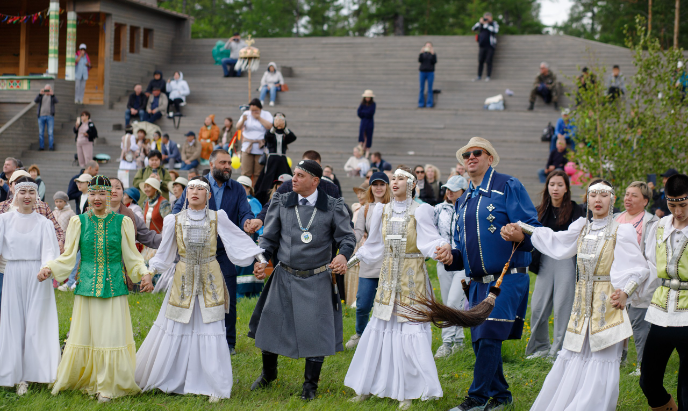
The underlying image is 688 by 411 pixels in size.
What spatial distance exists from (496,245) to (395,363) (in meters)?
1.46

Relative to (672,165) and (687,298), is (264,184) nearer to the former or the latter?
(672,165)

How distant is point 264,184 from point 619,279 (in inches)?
335

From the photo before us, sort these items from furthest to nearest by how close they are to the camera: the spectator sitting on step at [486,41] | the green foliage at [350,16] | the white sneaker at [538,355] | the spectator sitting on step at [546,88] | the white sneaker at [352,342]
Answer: the green foliage at [350,16] → the spectator sitting on step at [486,41] → the spectator sitting on step at [546,88] → the white sneaker at [352,342] → the white sneaker at [538,355]

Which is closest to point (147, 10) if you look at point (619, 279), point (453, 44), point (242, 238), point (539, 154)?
point (453, 44)

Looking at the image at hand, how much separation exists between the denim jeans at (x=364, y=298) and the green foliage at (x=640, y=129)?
5837mm

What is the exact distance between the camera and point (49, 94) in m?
22.9

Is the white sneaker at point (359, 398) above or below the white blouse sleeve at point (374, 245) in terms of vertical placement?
below

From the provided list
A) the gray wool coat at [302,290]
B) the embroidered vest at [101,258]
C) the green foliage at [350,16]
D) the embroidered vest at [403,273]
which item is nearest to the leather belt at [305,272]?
the gray wool coat at [302,290]

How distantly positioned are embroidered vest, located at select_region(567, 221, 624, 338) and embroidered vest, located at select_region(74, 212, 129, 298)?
3.94m

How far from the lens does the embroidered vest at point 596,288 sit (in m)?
5.84

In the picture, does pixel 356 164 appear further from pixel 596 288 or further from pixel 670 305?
pixel 670 305

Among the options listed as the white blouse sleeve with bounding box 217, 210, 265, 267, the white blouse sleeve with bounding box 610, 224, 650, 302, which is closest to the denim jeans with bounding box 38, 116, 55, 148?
the white blouse sleeve with bounding box 217, 210, 265, 267

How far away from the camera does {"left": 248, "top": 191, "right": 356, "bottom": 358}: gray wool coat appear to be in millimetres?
6625

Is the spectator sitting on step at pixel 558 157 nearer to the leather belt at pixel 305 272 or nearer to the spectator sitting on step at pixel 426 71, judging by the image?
the spectator sitting on step at pixel 426 71
